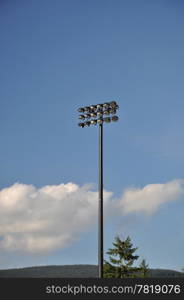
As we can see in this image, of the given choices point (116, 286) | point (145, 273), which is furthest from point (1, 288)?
point (145, 273)

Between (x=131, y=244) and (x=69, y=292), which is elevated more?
(x=131, y=244)

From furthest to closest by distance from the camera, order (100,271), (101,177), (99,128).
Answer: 1. (99,128)
2. (101,177)
3. (100,271)

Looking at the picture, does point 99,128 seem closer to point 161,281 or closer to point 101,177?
point 101,177

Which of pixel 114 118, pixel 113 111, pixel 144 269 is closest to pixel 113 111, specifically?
pixel 113 111

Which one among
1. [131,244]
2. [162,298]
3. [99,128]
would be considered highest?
[99,128]

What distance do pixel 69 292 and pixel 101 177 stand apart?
8857 mm

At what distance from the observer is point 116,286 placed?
17219mm

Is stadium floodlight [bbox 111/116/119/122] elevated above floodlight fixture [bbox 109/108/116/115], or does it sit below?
below

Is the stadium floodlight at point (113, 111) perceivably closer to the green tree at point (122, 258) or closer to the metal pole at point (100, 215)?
the metal pole at point (100, 215)

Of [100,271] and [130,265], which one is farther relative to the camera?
[130,265]

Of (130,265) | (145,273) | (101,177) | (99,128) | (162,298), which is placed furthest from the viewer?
(145,273)

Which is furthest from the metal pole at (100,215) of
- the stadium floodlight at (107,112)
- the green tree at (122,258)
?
the green tree at (122,258)

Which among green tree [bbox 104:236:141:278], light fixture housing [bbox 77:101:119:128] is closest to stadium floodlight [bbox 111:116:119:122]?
light fixture housing [bbox 77:101:119:128]

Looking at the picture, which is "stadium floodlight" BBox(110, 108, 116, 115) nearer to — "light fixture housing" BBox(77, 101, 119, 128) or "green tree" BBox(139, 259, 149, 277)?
"light fixture housing" BBox(77, 101, 119, 128)
